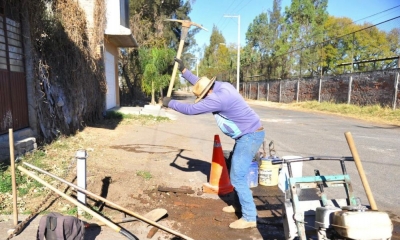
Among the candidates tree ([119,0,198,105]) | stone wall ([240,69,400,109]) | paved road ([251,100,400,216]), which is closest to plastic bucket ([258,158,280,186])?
paved road ([251,100,400,216])

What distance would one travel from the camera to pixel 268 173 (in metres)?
4.78

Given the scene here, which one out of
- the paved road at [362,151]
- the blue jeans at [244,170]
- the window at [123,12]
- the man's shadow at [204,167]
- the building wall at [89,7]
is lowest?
the man's shadow at [204,167]

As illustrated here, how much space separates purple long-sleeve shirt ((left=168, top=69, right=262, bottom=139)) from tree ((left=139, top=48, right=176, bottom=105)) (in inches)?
641

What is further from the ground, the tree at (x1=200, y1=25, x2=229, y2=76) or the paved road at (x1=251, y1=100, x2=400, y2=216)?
the tree at (x1=200, y1=25, x2=229, y2=76)

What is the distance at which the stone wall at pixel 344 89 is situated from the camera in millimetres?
16922

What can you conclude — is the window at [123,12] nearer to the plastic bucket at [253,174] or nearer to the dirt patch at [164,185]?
the dirt patch at [164,185]

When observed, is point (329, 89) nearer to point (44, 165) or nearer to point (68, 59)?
point (68, 59)

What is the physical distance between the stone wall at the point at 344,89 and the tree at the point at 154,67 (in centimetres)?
1188

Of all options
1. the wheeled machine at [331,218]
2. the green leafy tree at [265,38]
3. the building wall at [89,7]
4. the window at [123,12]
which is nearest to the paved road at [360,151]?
the wheeled machine at [331,218]

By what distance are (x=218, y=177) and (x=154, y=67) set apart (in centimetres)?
1544

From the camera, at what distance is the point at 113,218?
12.7 ft

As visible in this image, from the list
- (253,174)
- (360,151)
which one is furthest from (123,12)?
(253,174)

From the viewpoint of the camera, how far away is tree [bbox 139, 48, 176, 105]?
1958 centimetres

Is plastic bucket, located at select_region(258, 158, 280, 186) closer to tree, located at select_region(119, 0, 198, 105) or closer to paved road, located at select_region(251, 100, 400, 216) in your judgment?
paved road, located at select_region(251, 100, 400, 216)
